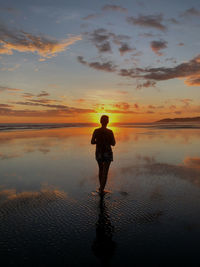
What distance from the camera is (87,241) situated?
3.66m

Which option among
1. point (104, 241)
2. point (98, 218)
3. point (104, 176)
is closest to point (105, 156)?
point (104, 176)

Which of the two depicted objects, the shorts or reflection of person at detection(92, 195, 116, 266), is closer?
reflection of person at detection(92, 195, 116, 266)

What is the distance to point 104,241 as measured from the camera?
3676 millimetres

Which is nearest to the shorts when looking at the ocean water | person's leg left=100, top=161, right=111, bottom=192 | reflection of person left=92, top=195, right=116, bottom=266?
person's leg left=100, top=161, right=111, bottom=192

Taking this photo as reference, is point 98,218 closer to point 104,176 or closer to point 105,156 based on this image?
point 104,176

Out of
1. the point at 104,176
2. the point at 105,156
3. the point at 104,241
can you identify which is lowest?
the point at 104,241

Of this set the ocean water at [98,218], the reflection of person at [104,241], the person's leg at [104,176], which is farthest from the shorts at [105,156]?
the reflection of person at [104,241]

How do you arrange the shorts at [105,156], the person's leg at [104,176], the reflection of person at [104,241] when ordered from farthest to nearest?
the shorts at [105,156]
the person's leg at [104,176]
the reflection of person at [104,241]

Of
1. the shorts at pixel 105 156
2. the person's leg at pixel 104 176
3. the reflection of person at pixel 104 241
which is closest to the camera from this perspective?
the reflection of person at pixel 104 241

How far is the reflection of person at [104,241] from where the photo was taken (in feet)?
10.8

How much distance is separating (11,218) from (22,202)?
881 millimetres

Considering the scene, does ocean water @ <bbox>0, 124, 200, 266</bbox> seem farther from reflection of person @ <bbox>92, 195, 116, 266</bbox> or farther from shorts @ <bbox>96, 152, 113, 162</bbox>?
shorts @ <bbox>96, 152, 113, 162</bbox>

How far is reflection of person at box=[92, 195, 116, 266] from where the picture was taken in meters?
3.28

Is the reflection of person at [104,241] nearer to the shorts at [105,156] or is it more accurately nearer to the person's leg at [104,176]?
the person's leg at [104,176]
